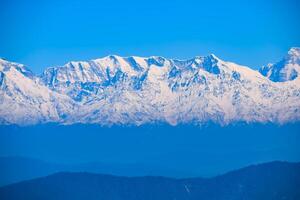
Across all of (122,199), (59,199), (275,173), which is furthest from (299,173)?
(59,199)

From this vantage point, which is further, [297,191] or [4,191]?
[4,191]

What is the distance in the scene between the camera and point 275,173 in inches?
7844

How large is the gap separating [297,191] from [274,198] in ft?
24.7

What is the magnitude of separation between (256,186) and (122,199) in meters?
28.1

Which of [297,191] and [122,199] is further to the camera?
[122,199]

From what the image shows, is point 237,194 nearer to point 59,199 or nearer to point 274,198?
point 274,198

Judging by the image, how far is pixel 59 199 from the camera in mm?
199375

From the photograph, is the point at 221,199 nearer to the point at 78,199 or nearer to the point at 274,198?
the point at 274,198

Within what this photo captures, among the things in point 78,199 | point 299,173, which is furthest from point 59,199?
point 299,173

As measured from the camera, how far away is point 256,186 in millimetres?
Result: 195750

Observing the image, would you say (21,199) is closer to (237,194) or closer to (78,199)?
(78,199)

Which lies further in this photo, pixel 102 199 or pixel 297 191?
pixel 102 199

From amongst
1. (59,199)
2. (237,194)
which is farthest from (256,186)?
(59,199)

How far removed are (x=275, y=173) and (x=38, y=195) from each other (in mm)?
49712
